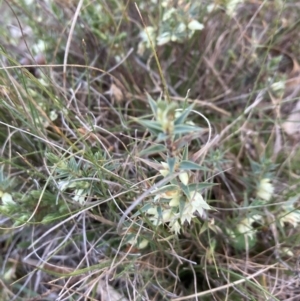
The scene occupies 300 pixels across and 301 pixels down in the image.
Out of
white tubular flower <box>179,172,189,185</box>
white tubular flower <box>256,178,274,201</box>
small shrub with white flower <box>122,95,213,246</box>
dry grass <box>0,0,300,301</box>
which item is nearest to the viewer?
small shrub with white flower <box>122,95,213,246</box>

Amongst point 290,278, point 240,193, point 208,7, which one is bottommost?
point 290,278

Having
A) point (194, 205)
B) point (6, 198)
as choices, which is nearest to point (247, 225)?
point (194, 205)

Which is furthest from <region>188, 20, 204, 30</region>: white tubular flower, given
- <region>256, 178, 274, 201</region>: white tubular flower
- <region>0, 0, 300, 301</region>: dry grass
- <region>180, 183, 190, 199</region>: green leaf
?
<region>180, 183, 190, 199</region>: green leaf

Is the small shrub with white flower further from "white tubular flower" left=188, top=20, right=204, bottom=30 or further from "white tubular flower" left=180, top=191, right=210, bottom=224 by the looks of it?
"white tubular flower" left=188, top=20, right=204, bottom=30

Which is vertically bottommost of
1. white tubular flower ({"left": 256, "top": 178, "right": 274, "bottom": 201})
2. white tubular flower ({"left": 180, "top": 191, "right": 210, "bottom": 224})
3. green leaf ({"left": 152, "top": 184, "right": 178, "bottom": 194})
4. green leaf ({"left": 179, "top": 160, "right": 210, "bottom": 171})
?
white tubular flower ({"left": 256, "top": 178, "right": 274, "bottom": 201})

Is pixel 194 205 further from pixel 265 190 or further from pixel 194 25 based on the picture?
pixel 194 25

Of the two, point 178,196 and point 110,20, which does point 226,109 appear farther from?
point 178,196

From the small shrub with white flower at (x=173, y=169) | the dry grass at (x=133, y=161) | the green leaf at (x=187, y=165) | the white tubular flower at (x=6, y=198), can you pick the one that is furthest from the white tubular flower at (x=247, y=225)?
the white tubular flower at (x=6, y=198)

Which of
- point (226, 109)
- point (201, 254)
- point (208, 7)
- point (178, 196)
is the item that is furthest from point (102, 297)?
point (208, 7)

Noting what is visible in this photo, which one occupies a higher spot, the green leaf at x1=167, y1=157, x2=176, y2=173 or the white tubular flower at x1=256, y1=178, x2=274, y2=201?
the green leaf at x1=167, y1=157, x2=176, y2=173
